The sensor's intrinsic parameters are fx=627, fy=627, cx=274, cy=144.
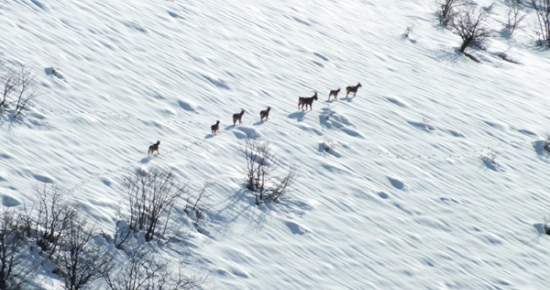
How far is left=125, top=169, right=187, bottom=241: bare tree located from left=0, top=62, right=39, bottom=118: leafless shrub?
3191mm

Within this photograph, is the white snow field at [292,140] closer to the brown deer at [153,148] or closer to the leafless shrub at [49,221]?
the brown deer at [153,148]

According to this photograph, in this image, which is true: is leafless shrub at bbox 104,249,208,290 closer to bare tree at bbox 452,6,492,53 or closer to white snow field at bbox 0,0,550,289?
white snow field at bbox 0,0,550,289

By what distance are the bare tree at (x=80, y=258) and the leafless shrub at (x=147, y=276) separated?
0.75ft

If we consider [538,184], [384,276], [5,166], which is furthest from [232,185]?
[538,184]

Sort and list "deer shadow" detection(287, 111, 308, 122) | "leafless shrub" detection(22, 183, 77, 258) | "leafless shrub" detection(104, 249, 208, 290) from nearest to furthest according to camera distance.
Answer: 1. "leafless shrub" detection(104, 249, 208, 290)
2. "leafless shrub" detection(22, 183, 77, 258)
3. "deer shadow" detection(287, 111, 308, 122)

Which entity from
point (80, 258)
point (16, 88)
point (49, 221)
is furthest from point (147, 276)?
point (16, 88)

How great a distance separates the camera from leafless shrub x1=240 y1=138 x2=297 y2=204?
44.2 feet

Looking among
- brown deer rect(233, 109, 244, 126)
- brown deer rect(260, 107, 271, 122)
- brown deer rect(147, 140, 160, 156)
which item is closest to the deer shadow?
brown deer rect(260, 107, 271, 122)

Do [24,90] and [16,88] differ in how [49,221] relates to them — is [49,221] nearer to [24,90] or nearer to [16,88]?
[24,90]

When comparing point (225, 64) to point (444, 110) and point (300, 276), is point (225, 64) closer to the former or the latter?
point (444, 110)

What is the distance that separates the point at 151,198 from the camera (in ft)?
39.0

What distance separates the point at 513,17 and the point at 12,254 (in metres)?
32.0

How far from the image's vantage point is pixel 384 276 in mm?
12281

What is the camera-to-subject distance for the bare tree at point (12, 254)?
8.65 m
